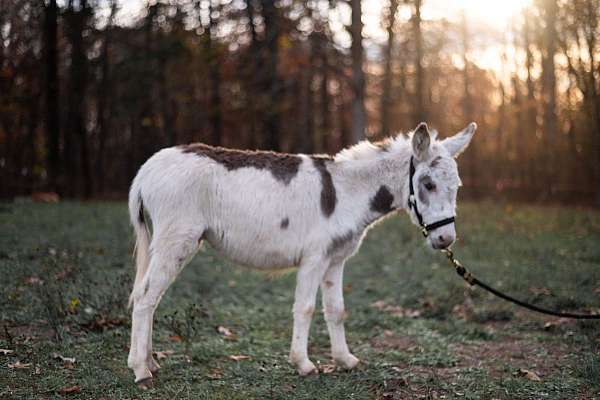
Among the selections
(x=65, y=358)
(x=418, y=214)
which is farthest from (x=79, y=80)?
(x=418, y=214)

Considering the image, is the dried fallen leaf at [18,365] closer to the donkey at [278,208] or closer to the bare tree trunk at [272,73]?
the donkey at [278,208]

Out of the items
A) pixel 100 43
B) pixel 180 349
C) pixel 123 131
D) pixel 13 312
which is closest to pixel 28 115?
pixel 100 43

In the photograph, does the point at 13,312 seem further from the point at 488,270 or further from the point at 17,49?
the point at 17,49

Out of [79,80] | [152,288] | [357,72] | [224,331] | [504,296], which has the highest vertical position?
[79,80]

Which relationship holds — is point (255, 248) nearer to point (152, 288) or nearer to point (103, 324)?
point (152, 288)

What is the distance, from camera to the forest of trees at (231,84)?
18469 millimetres

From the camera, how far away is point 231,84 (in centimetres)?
3114

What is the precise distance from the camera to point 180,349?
5668 mm

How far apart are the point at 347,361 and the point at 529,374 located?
1.58m

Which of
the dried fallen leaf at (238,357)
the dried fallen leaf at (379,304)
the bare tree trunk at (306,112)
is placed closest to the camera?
the dried fallen leaf at (238,357)

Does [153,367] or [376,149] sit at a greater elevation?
[376,149]

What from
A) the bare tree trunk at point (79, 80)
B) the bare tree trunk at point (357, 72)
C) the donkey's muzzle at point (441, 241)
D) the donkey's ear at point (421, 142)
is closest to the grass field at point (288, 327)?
the donkey's muzzle at point (441, 241)

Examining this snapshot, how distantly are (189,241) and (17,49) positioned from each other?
17.6 m

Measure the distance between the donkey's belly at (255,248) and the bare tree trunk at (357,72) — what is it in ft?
38.7
